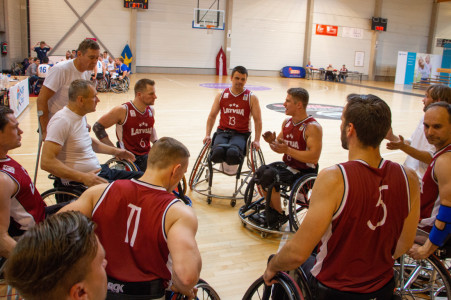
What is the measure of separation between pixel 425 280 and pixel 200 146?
424cm

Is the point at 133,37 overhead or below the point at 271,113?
overhead

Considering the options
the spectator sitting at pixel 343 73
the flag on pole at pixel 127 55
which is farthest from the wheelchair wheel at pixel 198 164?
the spectator sitting at pixel 343 73

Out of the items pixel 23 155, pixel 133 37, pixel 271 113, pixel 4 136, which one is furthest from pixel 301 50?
pixel 4 136

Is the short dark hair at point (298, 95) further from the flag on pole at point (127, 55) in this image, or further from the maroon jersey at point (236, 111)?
the flag on pole at point (127, 55)

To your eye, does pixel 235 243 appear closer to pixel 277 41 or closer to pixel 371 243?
pixel 371 243

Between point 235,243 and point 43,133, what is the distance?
208 centimetres

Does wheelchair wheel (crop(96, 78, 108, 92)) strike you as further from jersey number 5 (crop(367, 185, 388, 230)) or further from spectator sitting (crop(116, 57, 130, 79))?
jersey number 5 (crop(367, 185, 388, 230))

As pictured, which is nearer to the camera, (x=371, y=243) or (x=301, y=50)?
(x=371, y=243)

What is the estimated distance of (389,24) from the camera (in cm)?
2348

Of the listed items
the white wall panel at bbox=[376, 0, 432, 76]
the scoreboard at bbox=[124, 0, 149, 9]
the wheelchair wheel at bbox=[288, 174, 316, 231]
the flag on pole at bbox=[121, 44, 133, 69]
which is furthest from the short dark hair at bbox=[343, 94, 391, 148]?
the white wall panel at bbox=[376, 0, 432, 76]

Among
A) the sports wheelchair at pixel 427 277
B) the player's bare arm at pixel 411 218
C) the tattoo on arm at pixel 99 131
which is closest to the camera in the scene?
the player's bare arm at pixel 411 218

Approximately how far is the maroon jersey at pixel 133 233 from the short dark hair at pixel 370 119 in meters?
0.81

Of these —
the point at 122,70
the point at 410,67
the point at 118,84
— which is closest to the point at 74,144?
the point at 118,84

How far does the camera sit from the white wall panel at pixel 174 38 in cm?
1884
